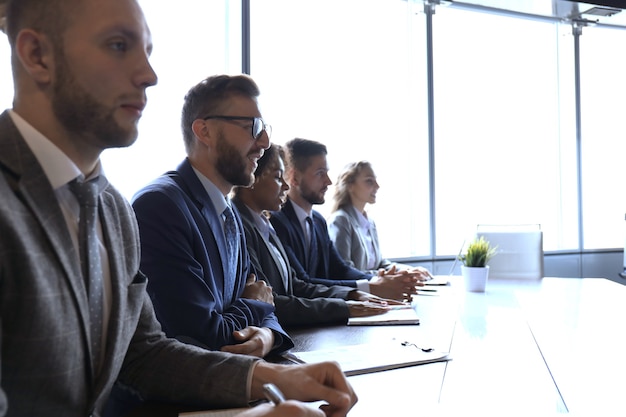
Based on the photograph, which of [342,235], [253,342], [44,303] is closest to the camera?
[44,303]

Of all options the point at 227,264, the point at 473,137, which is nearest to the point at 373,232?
the point at 473,137

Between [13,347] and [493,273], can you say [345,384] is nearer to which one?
[13,347]

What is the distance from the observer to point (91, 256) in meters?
1.10

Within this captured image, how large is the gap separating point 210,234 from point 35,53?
3.33ft

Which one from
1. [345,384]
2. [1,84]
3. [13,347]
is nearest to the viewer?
[13,347]

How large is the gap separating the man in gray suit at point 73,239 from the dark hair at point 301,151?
2.52m

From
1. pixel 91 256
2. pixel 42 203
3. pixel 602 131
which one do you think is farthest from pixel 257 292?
pixel 602 131

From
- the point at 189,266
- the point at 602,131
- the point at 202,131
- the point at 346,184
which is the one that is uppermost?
the point at 602,131

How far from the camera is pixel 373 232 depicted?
4891mm

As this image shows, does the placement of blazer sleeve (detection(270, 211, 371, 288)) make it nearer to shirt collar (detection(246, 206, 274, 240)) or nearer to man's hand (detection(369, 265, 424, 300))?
man's hand (detection(369, 265, 424, 300))

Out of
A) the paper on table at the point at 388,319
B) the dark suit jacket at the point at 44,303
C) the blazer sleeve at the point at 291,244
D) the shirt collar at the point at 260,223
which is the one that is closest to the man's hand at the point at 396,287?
the blazer sleeve at the point at 291,244

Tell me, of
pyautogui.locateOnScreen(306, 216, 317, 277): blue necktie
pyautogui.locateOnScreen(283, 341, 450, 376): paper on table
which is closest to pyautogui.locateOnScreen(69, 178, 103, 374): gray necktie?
pyautogui.locateOnScreen(283, 341, 450, 376): paper on table

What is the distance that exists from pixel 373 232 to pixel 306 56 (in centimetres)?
175

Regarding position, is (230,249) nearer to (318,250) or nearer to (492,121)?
(318,250)
